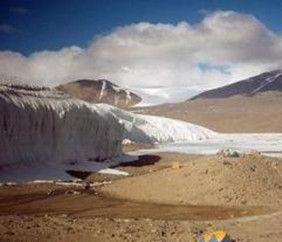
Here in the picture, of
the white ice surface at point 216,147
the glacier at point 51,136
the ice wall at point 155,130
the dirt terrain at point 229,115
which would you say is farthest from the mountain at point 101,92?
the glacier at point 51,136

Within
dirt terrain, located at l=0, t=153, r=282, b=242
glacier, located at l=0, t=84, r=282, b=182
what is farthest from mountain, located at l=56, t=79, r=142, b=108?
dirt terrain, located at l=0, t=153, r=282, b=242

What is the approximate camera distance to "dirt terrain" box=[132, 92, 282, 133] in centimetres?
8925

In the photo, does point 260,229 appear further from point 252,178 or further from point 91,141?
point 91,141

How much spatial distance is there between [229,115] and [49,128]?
249 ft

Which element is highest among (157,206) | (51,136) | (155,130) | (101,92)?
(101,92)

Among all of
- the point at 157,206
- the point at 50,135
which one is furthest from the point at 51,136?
the point at 157,206

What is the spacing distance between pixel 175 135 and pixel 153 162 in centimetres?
2638

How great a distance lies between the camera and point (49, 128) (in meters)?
31.5

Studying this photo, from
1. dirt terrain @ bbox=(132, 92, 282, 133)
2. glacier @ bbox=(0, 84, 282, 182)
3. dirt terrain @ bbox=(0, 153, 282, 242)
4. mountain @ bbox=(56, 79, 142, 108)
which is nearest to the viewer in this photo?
dirt terrain @ bbox=(0, 153, 282, 242)

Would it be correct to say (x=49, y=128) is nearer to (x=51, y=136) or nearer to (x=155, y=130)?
(x=51, y=136)

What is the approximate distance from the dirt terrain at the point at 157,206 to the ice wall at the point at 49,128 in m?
3.38

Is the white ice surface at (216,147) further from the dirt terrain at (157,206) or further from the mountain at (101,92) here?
the mountain at (101,92)

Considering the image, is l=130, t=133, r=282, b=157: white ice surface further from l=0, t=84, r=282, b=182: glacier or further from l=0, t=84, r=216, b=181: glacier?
l=0, t=84, r=216, b=181: glacier

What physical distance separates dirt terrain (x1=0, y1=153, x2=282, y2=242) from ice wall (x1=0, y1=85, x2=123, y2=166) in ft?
11.1
